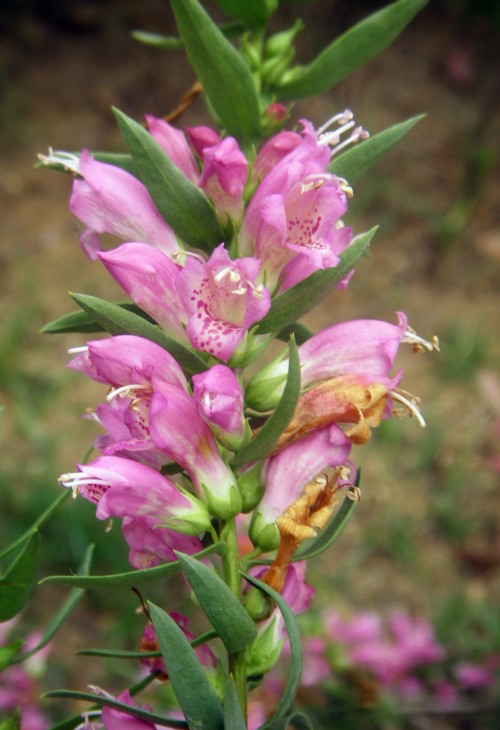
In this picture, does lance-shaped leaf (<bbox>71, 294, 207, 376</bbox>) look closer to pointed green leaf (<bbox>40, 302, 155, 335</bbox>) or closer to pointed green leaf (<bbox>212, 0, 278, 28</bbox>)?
pointed green leaf (<bbox>40, 302, 155, 335</bbox>)

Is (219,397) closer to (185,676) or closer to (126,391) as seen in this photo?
(126,391)

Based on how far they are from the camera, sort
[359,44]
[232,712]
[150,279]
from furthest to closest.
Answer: [359,44]
[150,279]
[232,712]

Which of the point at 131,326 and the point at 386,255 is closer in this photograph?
the point at 131,326

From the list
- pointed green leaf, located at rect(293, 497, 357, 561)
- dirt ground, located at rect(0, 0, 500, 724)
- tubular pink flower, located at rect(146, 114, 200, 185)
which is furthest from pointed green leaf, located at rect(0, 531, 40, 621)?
dirt ground, located at rect(0, 0, 500, 724)

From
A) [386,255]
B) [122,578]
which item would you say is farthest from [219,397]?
[386,255]

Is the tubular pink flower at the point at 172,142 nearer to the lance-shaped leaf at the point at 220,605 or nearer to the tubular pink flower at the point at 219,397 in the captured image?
the tubular pink flower at the point at 219,397

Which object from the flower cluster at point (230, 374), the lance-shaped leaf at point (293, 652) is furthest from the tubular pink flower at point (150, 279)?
the lance-shaped leaf at point (293, 652)

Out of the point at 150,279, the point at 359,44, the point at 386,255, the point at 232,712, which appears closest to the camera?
the point at 232,712
